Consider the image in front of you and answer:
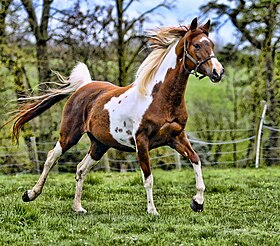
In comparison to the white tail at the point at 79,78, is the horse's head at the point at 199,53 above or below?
above

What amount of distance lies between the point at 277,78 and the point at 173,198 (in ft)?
33.8

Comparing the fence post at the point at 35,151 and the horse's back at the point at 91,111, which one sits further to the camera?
the fence post at the point at 35,151

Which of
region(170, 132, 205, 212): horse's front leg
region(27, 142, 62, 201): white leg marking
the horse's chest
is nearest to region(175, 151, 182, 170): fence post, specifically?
region(27, 142, 62, 201): white leg marking

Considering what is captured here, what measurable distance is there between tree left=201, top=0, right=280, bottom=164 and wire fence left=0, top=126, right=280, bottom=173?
2.25 ft

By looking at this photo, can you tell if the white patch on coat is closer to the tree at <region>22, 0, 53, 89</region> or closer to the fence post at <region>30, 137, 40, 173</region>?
the fence post at <region>30, 137, 40, 173</region>

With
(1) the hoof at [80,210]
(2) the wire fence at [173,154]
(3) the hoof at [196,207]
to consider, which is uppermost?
(3) the hoof at [196,207]

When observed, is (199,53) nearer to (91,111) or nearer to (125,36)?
(91,111)

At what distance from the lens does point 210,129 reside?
60.5 ft

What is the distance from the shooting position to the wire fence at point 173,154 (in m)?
16.6

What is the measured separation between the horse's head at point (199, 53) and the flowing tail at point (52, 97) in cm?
203

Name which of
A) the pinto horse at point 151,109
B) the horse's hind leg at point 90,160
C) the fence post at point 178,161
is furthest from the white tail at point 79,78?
the fence post at point 178,161

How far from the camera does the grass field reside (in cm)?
529

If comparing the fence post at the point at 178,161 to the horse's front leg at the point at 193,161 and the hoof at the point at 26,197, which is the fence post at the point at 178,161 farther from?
the horse's front leg at the point at 193,161

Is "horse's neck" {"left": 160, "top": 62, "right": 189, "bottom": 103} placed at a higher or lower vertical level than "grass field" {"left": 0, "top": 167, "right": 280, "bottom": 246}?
higher
